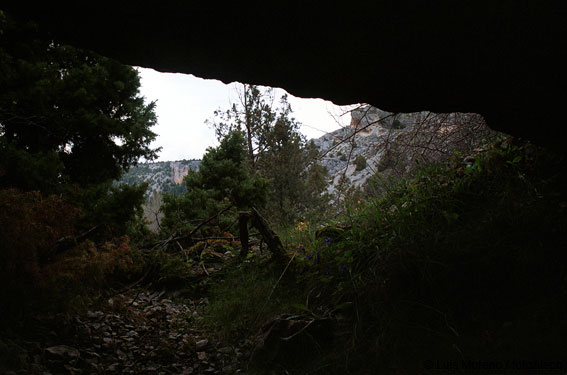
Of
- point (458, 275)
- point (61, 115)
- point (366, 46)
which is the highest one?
point (61, 115)

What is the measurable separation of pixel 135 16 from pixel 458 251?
2.48 m

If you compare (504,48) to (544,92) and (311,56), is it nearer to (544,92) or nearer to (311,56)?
(544,92)

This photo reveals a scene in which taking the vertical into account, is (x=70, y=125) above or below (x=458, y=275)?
above

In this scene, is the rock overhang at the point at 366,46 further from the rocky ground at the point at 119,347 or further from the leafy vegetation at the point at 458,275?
the rocky ground at the point at 119,347

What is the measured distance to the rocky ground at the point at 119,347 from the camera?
6.39ft

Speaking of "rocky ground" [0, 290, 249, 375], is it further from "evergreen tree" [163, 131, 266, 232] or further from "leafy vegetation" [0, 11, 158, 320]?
"evergreen tree" [163, 131, 266, 232]

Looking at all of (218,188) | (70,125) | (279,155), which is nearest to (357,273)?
(70,125)

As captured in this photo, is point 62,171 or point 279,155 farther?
point 279,155

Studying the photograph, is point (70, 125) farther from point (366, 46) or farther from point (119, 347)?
point (366, 46)

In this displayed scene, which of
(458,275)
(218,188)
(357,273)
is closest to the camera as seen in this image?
(458,275)

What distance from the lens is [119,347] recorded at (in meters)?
2.36

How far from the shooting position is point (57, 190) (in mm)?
4391

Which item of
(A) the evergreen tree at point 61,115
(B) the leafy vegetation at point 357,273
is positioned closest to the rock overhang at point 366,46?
(B) the leafy vegetation at point 357,273

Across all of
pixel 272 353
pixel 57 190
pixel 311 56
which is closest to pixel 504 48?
pixel 311 56
